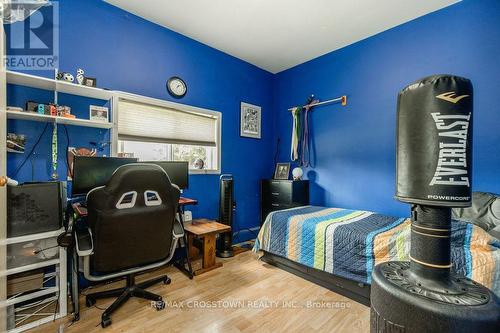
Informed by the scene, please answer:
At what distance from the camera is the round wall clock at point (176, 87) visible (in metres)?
2.75

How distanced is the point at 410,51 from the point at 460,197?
2.61 meters

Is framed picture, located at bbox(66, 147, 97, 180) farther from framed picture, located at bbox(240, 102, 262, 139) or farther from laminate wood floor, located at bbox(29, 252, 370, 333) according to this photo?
framed picture, located at bbox(240, 102, 262, 139)

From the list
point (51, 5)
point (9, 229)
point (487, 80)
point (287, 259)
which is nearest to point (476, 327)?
point (287, 259)

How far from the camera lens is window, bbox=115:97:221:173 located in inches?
97.2

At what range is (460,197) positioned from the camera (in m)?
0.74

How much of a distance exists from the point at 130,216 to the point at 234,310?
3.62 ft

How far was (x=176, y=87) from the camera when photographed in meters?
2.80

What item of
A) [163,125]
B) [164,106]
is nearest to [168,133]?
[163,125]

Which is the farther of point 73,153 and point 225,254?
point 225,254

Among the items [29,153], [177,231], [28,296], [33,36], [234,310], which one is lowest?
[234,310]

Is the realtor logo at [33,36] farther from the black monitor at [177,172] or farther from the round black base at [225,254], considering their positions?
the round black base at [225,254]

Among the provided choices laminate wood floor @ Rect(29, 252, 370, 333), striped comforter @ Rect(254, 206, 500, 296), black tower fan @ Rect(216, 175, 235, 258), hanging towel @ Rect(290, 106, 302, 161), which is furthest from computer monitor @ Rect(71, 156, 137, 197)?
hanging towel @ Rect(290, 106, 302, 161)

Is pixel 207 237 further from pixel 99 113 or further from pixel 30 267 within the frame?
pixel 99 113

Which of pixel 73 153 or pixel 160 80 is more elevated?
pixel 160 80
